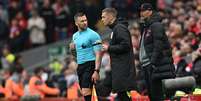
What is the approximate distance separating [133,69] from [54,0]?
1440 cm

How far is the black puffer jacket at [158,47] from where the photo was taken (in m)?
14.9

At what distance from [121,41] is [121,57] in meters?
0.29

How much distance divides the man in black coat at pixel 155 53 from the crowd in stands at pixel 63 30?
2.69 metres

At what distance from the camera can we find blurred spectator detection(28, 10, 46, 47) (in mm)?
27672

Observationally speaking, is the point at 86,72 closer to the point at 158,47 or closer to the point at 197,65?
the point at 158,47

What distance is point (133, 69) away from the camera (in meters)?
14.8

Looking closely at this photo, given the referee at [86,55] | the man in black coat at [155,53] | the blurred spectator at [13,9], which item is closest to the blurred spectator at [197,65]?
the man in black coat at [155,53]

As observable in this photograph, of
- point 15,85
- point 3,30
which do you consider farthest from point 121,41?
point 3,30

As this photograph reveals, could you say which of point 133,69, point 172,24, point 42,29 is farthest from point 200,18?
point 42,29

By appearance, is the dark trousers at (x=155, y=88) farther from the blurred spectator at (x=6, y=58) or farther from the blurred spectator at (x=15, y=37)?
the blurred spectator at (x=15, y=37)

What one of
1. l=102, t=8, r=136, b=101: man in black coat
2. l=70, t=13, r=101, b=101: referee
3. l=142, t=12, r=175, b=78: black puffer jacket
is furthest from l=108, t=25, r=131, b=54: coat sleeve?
l=70, t=13, r=101, b=101: referee

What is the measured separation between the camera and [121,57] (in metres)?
14.7

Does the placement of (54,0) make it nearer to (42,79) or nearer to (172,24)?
(42,79)

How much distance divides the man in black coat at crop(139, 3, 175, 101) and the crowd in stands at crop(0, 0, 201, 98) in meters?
2.69
